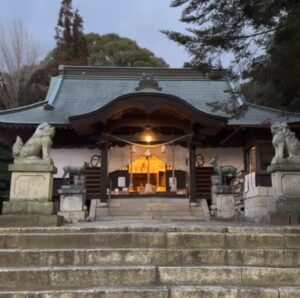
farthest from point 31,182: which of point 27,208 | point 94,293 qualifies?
point 94,293

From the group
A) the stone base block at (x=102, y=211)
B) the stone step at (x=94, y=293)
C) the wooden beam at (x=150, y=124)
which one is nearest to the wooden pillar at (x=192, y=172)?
the wooden beam at (x=150, y=124)

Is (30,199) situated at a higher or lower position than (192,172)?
lower

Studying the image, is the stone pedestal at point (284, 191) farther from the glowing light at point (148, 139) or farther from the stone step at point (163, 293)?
the glowing light at point (148, 139)

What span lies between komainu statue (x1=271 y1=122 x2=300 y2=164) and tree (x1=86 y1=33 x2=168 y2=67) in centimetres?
3006

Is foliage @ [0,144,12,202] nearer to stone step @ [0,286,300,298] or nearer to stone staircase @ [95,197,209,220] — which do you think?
stone staircase @ [95,197,209,220]

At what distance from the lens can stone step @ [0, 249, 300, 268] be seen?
17.7 feet

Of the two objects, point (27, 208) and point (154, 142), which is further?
point (154, 142)

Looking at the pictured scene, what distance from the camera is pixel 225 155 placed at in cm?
1873

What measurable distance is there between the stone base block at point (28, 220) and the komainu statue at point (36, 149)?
1068 mm

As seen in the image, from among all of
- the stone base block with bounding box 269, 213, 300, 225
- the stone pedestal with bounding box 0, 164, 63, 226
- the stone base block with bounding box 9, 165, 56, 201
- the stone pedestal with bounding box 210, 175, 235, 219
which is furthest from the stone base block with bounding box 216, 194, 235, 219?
the stone base block with bounding box 9, 165, 56, 201

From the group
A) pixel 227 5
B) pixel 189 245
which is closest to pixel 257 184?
pixel 227 5

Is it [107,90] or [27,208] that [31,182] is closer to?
[27,208]

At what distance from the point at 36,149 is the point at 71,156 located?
1031 cm

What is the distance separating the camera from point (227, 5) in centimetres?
768
